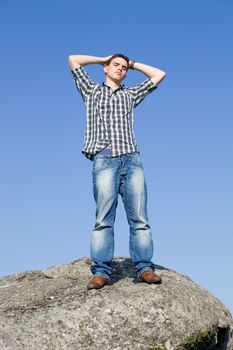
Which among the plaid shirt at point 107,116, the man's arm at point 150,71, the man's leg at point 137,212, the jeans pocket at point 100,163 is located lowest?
the man's leg at point 137,212

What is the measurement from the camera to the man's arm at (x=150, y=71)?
37.5 feet

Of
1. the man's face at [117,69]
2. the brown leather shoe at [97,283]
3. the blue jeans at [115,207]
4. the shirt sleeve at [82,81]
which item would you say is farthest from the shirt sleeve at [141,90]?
the brown leather shoe at [97,283]

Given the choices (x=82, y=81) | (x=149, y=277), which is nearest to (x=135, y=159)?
(x=82, y=81)

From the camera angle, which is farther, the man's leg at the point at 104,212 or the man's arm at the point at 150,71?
the man's arm at the point at 150,71

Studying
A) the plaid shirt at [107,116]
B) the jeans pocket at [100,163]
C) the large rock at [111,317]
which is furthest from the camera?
the plaid shirt at [107,116]

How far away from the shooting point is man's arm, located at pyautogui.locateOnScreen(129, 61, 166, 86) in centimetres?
1142

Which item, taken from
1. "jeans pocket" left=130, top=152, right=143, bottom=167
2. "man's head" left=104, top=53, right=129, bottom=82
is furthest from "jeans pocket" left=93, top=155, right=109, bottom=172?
"man's head" left=104, top=53, right=129, bottom=82

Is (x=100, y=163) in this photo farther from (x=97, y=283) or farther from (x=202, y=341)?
(x=202, y=341)

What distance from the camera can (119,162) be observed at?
10.6 m

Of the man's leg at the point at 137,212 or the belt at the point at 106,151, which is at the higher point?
the belt at the point at 106,151

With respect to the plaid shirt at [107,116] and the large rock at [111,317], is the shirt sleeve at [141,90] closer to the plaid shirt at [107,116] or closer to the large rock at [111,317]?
the plaid shirt at [107,116]

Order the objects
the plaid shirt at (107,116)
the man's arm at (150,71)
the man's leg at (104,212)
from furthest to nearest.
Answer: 1. the man's arm at (150,71)
2. the plaid shirt at (107,116)
3. the man's leg at (104,212)

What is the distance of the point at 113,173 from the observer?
→ 34.5 feet

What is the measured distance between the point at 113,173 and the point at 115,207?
1.91ft
